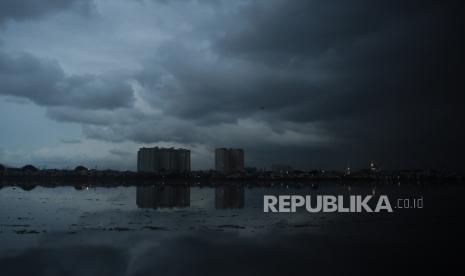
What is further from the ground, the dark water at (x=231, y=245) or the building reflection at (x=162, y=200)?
the dark water at (x=231, y=245)

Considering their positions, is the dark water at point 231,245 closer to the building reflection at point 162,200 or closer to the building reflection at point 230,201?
the building reflection at point 230,201

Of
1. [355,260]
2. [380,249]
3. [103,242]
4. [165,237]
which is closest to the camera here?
[355,260]

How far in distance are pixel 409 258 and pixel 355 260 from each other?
10.6ft

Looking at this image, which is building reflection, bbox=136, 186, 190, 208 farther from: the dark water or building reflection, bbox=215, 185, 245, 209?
the dark water

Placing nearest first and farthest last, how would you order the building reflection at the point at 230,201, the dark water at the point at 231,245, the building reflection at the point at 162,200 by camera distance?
1. the dark water at the point at 231,245
2. the building reflection at the point at 230,201
3. the building reflection at the point at 162,200

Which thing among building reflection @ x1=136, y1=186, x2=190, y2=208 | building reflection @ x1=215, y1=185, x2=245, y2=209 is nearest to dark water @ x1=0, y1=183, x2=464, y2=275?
building reflection @ x1=215, y1=185, x2=245, y2=209

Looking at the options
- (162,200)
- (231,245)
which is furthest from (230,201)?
(231,245)

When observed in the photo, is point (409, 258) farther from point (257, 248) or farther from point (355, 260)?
point (257, 248)

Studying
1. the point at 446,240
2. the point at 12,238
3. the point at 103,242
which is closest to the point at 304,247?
the point at 446,240

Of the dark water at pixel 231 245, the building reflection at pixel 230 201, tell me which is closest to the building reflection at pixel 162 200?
the building reflection at pixel 230 201

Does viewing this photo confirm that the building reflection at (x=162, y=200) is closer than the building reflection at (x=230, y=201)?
No

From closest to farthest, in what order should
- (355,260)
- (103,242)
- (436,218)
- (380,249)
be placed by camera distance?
(355,260), (380,249), (103,242), (436,218)

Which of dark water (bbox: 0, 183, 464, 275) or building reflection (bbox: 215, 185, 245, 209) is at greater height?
dark water (bbox: 0, 183, 464, 275)

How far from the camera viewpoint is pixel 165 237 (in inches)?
1331
